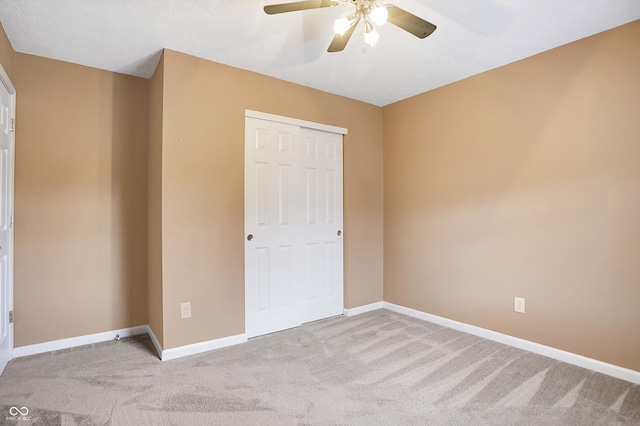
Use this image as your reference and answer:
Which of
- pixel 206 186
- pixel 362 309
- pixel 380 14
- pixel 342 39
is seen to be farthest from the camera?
pixel 362 309

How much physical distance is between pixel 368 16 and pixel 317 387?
231 cm

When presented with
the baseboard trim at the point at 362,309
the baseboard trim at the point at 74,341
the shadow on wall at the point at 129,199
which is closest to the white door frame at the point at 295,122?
the shadow on wall at the point at 129,199

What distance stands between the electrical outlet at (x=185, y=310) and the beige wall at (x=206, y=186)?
36 millimetres

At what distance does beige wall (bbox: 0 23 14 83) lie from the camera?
219 centimetres

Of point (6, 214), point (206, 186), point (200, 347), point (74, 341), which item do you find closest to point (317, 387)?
point (200, 347)

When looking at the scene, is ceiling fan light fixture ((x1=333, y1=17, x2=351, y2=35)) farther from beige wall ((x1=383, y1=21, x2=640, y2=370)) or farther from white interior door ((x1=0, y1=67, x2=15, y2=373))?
white interior door ((x1=0, y1=67, x2=15, y2=373))

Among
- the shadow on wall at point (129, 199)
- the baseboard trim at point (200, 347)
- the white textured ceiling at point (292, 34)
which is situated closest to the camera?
the white textured ceiling at point (292, 34)

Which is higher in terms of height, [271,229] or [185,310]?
[271,229]

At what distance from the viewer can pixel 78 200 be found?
9.07ft

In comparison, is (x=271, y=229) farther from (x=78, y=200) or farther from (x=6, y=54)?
(x=6, y=54)

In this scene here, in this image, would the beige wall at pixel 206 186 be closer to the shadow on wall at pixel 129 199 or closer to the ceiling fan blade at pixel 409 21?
the shadow on wall at pixel 129 199

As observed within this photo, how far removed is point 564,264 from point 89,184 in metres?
4.04

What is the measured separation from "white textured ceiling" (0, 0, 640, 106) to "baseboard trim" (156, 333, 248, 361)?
2.40 m

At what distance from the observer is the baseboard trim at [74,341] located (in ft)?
8.36
